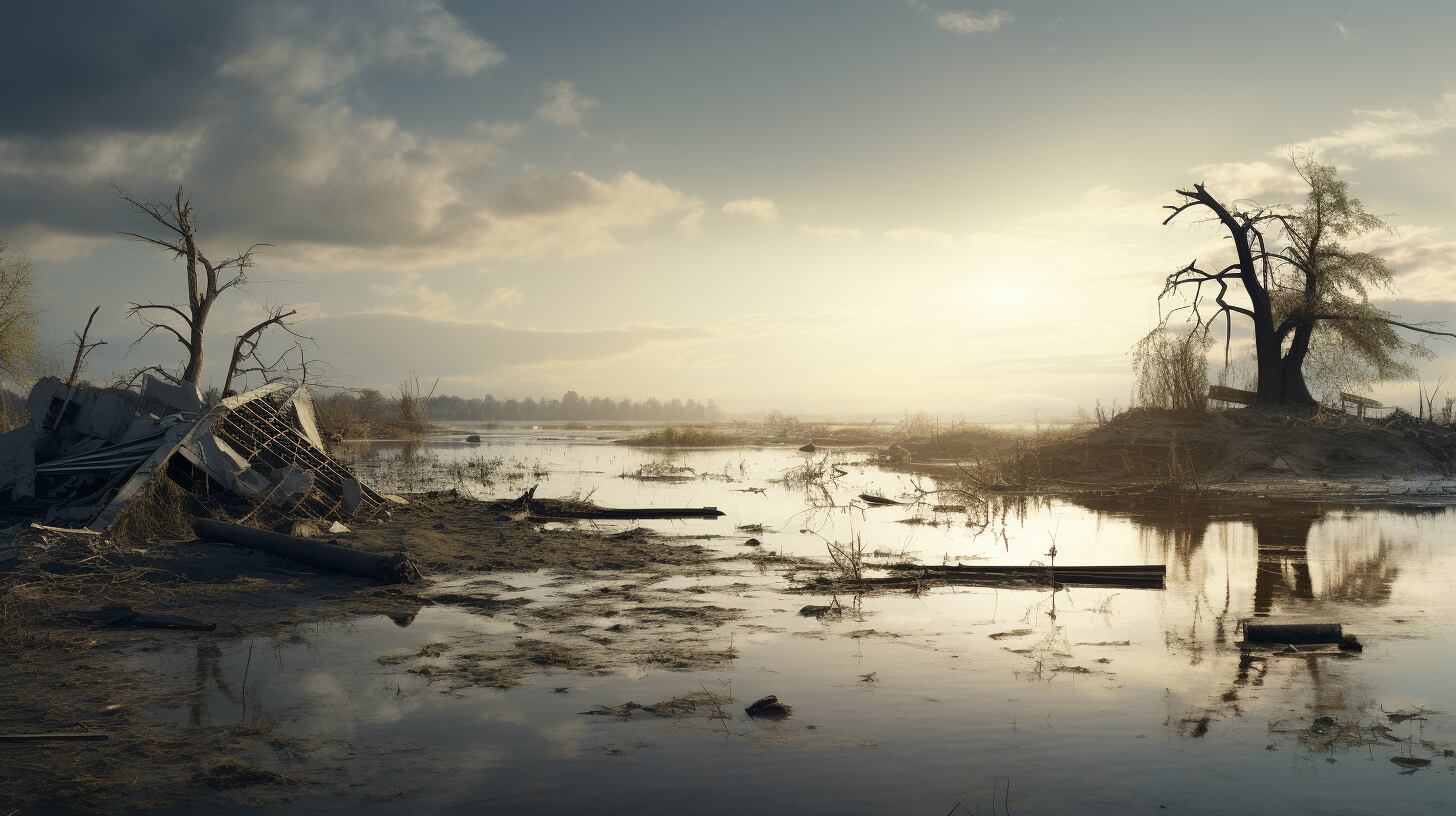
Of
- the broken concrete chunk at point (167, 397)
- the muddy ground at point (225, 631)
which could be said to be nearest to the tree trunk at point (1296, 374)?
the muddy ground at point (225, 631)

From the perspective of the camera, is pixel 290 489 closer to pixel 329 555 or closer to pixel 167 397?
pixel 167 397

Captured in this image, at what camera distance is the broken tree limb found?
11141 mm

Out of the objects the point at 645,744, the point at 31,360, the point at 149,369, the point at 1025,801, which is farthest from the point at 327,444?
the point at 31,360

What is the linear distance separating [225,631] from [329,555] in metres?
2.77

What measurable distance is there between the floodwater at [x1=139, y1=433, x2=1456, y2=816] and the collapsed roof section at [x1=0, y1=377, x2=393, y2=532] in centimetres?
602

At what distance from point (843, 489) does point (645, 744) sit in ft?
64.2

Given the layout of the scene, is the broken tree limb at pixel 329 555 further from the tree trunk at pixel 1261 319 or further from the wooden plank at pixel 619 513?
the tree trunk at pixel 1261 319

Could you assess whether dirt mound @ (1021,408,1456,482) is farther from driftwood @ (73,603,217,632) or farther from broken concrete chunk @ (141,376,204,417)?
driftwood @ (73,603,217,632)

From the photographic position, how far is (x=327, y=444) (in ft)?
67.5

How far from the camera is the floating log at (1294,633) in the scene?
842cm

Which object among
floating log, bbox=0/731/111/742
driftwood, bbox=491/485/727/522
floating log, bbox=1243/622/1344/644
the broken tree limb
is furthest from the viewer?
driftwood, bbox=491/485/727/522

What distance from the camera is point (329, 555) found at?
37.2 ft

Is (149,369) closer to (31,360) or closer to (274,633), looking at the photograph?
(274,633)

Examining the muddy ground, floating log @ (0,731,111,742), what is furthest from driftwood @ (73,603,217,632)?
floating log @ (0,731,111,742)
